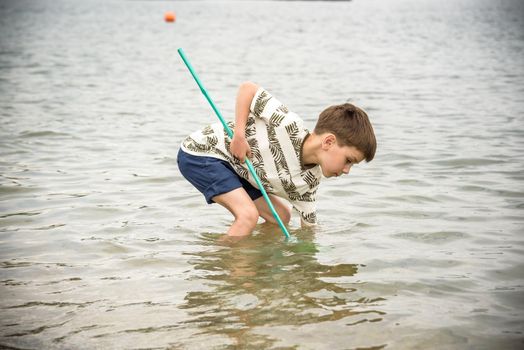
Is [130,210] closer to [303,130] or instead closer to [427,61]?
[303,130]

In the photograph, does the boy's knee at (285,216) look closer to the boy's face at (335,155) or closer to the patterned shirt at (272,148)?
the patterned shirt at (272,148)

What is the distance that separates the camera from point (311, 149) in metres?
4.12

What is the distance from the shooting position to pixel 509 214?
5055mm

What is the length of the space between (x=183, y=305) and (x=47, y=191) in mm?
2799

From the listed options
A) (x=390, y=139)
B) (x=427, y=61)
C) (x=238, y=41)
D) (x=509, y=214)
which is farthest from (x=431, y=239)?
(x=238, y=41)

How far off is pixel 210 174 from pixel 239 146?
1.03 feet

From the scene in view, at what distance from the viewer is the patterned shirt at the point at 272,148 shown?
13.7 feet

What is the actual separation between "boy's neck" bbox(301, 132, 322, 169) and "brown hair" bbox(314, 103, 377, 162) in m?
0.09

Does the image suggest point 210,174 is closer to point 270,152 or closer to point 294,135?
point 270,152

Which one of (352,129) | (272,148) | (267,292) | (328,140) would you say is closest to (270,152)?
(272,148)

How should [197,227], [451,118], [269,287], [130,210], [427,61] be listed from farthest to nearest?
[427,61] < [451,118] < [130,210] < [197,227] < [269,287]

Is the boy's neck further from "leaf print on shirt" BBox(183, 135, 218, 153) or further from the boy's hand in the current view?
"leaf print on shirt" BBox(183, 135, 218, 153)

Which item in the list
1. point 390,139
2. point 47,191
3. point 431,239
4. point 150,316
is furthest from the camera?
point 390,139

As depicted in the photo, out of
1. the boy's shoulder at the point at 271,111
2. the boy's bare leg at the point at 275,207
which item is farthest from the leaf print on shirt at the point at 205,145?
the boy's bare leg at the point at 275,207
